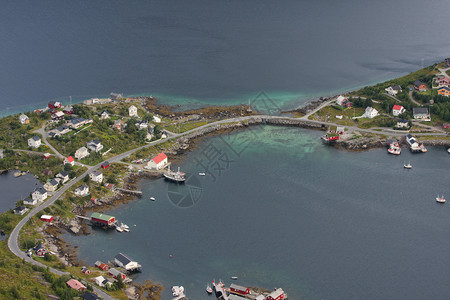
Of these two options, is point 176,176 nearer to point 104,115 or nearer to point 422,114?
point 104,115

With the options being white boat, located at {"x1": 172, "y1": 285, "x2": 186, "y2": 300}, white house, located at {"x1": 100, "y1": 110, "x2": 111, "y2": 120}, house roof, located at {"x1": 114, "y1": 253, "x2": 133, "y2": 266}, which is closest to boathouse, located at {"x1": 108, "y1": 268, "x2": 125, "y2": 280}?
house roof, located at {"x1": 114, "y1": 253, "x2": 133, "y2": 266}

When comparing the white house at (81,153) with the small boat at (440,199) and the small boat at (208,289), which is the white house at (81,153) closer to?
the small boat at (208,289)

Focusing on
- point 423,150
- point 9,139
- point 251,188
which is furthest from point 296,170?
point 9,139

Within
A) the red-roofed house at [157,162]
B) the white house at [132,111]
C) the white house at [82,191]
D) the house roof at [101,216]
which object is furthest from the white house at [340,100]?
the house roof at [101,216]

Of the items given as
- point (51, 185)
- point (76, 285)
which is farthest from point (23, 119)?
point (76, 285)

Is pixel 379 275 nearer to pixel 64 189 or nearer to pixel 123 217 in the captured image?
pixel 123 217

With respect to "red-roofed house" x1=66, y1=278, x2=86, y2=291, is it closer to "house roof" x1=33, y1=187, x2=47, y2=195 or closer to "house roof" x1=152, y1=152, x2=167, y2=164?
"house roof" x1=33, y1=187, x2=47, y2=195
